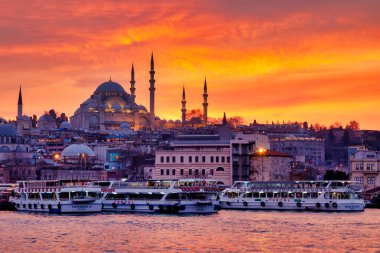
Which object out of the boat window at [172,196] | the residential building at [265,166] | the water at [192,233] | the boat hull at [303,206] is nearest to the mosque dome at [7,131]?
the residential building at [265,166]

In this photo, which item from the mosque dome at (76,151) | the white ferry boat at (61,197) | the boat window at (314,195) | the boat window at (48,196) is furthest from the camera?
the mosque dome at (76,151)

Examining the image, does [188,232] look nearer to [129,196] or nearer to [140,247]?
[140,247]

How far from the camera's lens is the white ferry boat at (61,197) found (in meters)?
64.3

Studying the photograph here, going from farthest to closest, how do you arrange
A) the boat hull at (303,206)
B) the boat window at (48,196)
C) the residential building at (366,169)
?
the residential building at (366,169), the boat hull at (303,206), the boat window at (48,196)

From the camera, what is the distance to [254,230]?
169 ft

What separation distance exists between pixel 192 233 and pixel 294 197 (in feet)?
69.1

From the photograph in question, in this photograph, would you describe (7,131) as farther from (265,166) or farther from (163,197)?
(163,197)

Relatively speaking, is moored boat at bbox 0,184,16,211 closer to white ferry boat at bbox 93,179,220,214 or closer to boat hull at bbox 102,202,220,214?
white ferry boat at bbox 93,179,220,214

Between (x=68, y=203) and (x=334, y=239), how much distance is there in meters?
22.9

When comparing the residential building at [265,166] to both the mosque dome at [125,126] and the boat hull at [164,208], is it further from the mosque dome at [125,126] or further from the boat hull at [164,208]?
the mosque dome at [125,126]

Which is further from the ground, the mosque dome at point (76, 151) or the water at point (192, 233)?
the mosque dome at point (76, 151)

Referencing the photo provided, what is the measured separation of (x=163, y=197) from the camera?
212 ft

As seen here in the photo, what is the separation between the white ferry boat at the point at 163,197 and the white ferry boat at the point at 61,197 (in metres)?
1.40

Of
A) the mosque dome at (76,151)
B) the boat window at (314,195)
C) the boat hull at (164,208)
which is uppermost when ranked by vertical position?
the mosque dome at (76,151)
